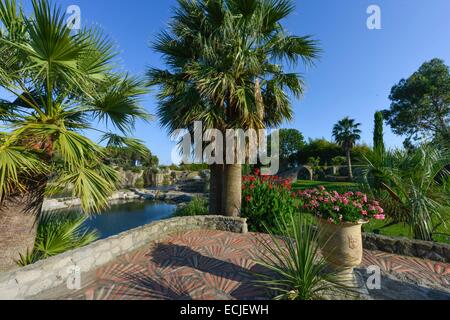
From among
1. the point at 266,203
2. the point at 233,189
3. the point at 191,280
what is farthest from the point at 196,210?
the point at 191,280

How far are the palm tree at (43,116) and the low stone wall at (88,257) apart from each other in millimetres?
780

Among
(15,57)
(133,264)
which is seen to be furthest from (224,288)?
(15,57)

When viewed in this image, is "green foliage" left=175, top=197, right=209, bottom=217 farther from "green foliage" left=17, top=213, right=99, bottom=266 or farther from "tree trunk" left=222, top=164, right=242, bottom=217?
"green foliage" left=17, top=213, right=99, bottom=266

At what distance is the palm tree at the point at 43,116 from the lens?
275 centimetres

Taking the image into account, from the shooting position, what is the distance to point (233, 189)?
6.10m

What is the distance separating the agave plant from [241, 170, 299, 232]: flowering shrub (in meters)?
2.16

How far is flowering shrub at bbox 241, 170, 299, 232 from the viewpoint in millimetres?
6035

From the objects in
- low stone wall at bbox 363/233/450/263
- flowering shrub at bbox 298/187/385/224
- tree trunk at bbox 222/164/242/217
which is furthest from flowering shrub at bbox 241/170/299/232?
flowering shrub at bbox 298/187/385/224

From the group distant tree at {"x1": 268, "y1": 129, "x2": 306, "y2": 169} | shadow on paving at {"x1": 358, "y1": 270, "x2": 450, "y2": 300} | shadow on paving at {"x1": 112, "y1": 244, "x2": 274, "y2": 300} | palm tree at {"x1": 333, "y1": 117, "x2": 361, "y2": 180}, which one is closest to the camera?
shadow on paving at {"x1": 358, "y1": 270, "x2": 450, "y2": 300}

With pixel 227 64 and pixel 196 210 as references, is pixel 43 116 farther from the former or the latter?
pixel 196 210

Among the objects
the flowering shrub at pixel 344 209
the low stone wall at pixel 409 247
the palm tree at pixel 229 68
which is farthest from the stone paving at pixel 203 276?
the palm tree at pixel 229 68
